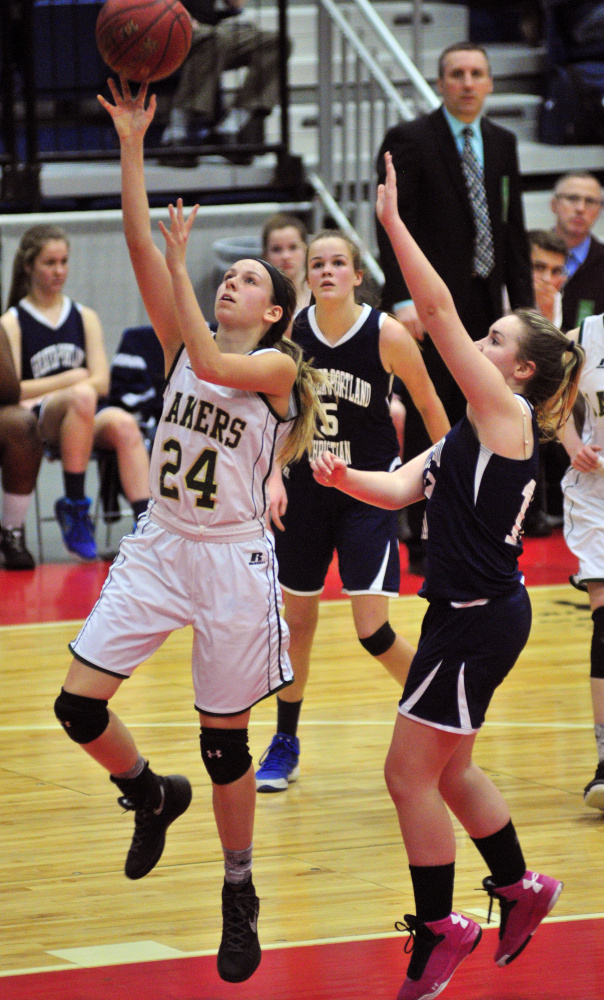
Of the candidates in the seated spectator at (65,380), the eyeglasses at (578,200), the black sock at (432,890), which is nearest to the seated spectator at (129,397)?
the seated spectator at (65,380)

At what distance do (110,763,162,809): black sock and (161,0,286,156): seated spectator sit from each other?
6645mm

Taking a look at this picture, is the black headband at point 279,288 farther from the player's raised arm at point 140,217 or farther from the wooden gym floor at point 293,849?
the wooden gym floor at point 293,849

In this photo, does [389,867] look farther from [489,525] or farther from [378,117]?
[378,117]


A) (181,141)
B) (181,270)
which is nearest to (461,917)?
(181,270)

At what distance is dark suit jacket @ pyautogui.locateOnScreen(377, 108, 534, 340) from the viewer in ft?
20.8

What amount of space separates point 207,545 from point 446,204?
139 inches

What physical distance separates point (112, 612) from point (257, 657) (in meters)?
0.33

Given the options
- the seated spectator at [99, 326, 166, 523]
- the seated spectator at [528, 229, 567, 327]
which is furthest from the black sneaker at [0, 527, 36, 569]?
the seated spectator at [528, 229, 567, 327]

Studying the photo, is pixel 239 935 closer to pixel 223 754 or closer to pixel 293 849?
pixel 223 754

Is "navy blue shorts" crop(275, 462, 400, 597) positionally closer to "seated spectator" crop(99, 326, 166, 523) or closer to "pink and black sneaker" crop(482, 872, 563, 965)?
"pink and black sneaker" crop(482, 872, 563, 965)

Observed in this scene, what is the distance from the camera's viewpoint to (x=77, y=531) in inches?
278

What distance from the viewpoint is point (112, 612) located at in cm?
321

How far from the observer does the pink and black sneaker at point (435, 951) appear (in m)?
2.82

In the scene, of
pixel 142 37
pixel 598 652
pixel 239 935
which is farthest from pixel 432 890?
pixel 142 37
